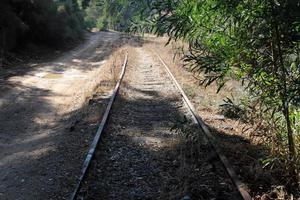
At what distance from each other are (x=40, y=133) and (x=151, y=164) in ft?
12.1

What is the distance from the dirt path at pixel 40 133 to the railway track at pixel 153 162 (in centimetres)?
41

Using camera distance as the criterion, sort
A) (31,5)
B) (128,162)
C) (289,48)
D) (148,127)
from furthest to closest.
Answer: (31,5)
(148,127)
(128,162)
(289,48)

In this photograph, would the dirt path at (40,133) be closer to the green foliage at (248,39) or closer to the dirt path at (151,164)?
the dirt path at (151,164)

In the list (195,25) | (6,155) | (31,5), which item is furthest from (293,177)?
(31,5)

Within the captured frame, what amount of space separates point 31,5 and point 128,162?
72.4 ft

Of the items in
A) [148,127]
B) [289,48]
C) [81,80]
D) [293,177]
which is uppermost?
[289,48]

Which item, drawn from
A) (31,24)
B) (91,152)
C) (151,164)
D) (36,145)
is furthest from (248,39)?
(31,24)

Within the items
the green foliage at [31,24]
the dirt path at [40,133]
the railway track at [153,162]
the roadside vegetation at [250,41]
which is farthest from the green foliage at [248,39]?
the green foliage at [31,24]

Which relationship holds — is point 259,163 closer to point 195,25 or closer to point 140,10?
point 195,25

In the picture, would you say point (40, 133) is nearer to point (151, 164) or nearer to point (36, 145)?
point (36, 145)

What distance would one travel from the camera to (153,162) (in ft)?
23.6

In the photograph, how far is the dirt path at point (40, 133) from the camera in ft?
21.4

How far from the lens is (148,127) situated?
30.5 ft

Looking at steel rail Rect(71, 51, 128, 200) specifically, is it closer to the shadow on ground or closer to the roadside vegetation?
the shadow on ground
